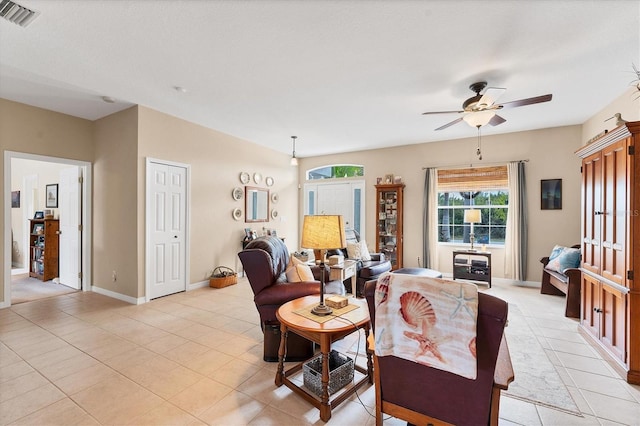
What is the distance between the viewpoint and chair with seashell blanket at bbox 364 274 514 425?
1.26 metres

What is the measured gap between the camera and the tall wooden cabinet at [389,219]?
6.17m

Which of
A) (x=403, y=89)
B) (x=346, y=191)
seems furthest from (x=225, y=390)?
(x=346, y=191)

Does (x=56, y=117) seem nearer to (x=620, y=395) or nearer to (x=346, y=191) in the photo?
(x=346, y=191)

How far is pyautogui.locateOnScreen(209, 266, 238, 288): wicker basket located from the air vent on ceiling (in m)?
3.82

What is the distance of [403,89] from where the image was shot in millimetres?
3469

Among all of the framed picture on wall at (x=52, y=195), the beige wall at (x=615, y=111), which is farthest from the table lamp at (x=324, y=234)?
the framed picture on wall at (x=52, y=195)

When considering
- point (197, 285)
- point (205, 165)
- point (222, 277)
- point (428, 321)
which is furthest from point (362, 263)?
point (428, 321)

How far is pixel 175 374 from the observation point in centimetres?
232

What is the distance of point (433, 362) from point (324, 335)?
68cm

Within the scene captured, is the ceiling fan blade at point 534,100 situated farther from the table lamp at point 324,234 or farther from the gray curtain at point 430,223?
the gray curtain at point 430,223

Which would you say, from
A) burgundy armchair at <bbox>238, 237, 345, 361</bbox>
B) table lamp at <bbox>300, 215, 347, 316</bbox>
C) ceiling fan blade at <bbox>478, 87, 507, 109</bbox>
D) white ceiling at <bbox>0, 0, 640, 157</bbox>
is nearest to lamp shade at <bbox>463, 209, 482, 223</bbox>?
white ceiling at <bbox>0, 0, 640, 157</bbox>

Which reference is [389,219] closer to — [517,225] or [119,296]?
[517,225]

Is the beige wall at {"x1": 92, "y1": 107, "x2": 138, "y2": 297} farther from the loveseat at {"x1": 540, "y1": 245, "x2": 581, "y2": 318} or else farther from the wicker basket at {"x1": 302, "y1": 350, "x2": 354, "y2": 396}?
the loveseat at {"x1": 540, "y1": 245, "x2": 581, "y2": 318}

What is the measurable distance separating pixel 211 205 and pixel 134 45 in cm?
300
